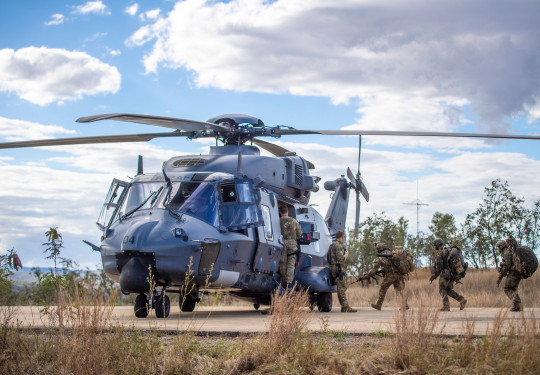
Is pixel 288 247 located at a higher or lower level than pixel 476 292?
higher

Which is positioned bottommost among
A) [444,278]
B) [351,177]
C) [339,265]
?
Answer: [444,278]

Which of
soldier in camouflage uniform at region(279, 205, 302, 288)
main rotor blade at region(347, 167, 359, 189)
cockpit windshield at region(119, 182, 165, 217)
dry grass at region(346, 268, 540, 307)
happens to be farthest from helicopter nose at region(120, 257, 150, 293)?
dry grass at region(346, 268, 540, 307)

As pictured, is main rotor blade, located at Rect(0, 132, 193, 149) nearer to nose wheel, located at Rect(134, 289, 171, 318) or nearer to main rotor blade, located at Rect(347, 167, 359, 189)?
nose wheel, located at Rect(134, 289, 171, 318)

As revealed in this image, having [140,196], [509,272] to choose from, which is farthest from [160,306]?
[509,272]

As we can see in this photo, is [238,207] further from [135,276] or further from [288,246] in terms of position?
[135,276]

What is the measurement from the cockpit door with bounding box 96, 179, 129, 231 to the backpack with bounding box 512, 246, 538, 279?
27.1ft

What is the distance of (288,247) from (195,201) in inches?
117


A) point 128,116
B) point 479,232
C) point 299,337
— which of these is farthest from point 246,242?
point 479,232

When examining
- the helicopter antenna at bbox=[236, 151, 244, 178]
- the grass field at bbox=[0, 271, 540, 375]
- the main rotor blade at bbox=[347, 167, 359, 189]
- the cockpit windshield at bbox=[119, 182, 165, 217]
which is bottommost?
the grass field at bbox=[0, 271, 540, 375]

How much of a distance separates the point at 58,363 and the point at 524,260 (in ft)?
35.6

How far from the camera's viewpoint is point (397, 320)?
6754mm

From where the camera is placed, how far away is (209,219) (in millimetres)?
12297

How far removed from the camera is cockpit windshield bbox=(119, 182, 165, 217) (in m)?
12.7

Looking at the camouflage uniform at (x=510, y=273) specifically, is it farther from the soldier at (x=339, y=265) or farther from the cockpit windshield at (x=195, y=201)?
the cockpit windshield at (x=195, y=201)
